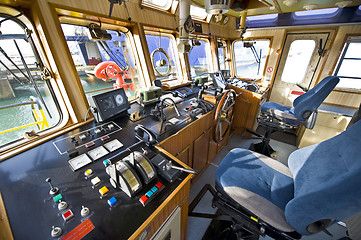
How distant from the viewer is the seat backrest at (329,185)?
0.55m

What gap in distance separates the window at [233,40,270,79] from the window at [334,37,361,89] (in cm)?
152

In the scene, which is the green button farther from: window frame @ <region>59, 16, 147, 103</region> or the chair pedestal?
the chair pedestal

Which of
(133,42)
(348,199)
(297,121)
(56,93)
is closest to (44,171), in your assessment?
(56,93)

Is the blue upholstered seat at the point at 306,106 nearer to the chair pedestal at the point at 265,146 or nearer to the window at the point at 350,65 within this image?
the chair pedestal at the point at 265,146

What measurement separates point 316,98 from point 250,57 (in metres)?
3.06

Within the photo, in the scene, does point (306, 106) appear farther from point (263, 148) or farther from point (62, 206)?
point (62, 206)

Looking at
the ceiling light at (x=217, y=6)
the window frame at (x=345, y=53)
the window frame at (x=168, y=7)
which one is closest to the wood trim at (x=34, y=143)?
the ceiling light at (x=217, y=6)

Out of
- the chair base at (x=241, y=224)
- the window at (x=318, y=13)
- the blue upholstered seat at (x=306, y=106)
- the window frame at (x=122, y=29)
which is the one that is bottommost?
the chair base at (x=241, y=224)

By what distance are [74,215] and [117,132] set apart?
76 cm

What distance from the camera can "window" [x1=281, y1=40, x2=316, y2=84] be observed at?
139 inches

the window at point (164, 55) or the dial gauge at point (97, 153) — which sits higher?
the window at point (164, 55)

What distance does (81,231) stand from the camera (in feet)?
2.00

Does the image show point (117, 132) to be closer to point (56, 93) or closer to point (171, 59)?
point (56, 93)

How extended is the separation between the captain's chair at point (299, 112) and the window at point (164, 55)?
195 centimetres
